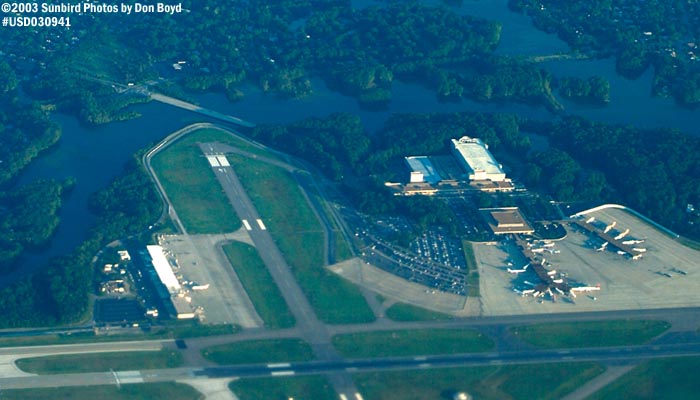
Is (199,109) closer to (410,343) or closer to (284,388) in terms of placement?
(410,343)

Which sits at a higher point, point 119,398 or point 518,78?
point 518,78

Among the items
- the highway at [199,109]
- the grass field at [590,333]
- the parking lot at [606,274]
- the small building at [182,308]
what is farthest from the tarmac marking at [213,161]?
the grass field at [590,333]

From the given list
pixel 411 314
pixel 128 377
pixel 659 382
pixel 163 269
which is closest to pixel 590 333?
pixel 659 382

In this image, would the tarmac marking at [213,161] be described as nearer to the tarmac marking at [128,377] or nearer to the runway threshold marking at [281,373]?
the tarmac marking at [128,377]

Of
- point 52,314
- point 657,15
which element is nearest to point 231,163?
point 52,314

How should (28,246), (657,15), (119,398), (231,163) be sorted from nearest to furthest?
(119,398), (28,246), (231,163), (657,15)

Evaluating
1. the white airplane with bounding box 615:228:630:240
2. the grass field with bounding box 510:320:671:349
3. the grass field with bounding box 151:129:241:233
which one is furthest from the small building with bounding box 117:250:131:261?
the white airplane with bounding box 615:228:630:240

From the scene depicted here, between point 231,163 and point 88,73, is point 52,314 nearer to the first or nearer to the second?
point 231,163
